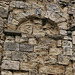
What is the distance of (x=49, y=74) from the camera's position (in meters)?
5.31

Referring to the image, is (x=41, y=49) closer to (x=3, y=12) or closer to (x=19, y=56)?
(x=19, y=56)

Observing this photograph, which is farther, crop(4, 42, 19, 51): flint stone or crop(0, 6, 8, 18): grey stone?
crop(0, 6, 8, 18): grey stone

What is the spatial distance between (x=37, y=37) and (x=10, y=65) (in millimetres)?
1019

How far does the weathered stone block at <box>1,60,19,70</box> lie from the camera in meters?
5.18

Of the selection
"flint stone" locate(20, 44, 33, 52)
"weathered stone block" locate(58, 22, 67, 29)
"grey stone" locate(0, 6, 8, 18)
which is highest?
"grey stone" locate(0, 6, 8, 18)

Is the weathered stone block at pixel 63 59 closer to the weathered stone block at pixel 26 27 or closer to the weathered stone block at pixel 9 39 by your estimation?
the weathered stone block at pixel 26 27

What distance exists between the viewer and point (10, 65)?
5.20 metres

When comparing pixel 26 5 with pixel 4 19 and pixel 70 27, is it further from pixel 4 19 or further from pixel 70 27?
pixel 70 27

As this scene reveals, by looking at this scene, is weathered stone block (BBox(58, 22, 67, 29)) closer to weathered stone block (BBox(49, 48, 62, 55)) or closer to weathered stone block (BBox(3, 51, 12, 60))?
weathered stone block (BBox(49, 48, 62, 55))

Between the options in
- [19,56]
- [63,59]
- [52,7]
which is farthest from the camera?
[52,7]

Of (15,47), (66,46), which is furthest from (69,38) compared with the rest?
(15,47)

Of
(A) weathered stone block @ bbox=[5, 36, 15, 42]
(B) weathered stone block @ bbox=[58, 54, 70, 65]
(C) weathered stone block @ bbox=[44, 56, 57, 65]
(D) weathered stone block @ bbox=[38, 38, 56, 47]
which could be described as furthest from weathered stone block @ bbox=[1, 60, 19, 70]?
(B) weathered stone block @ bbox=[58, 54, 70, 65]

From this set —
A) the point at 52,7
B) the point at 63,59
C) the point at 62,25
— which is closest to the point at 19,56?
the point at 63,59

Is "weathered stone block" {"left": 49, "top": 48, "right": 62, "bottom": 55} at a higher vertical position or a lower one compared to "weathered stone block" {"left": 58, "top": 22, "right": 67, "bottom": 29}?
lower
